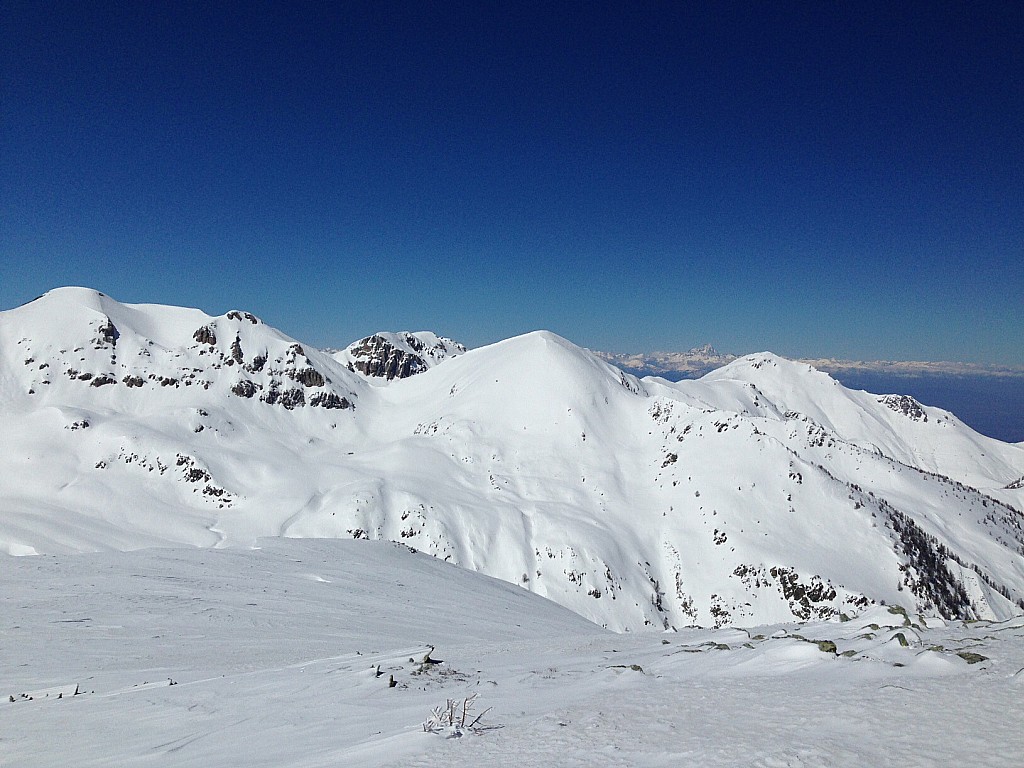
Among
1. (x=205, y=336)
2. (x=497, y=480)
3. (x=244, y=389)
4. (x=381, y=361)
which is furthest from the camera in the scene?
(x=381, y=361)

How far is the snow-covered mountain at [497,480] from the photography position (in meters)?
76.2

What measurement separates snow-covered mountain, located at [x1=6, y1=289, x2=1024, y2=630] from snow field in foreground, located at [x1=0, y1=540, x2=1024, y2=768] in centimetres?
6125

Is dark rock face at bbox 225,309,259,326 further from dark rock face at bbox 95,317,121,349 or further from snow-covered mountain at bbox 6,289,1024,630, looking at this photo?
dark rock face at bbox 95,317,121,349

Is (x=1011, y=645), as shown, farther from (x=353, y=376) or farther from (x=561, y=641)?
(x=353, y=376)

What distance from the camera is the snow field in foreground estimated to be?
520 centimetres

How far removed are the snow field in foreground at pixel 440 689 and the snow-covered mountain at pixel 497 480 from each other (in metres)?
61.3

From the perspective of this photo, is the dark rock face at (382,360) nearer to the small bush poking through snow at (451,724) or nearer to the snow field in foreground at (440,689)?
the snow field in foreground at (440,689)

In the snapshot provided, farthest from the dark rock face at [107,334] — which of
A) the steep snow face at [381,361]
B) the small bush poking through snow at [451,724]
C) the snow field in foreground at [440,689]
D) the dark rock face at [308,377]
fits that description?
the small bush poking through snow at [451,724]

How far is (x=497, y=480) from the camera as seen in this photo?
324 ft

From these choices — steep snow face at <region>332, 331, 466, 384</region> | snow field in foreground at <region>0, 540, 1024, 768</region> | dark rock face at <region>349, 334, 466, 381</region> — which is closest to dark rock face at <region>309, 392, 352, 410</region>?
steep snow face at <region>332, 331, 466, 384</region>

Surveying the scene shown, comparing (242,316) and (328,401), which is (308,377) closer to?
(328,401)

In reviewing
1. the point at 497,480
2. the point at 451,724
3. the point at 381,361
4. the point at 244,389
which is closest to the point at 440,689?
the point at 451,724

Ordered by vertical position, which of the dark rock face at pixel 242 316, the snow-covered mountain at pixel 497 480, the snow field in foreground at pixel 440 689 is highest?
the dark rock face at pixel 242 316

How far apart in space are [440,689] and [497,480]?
91.1m
